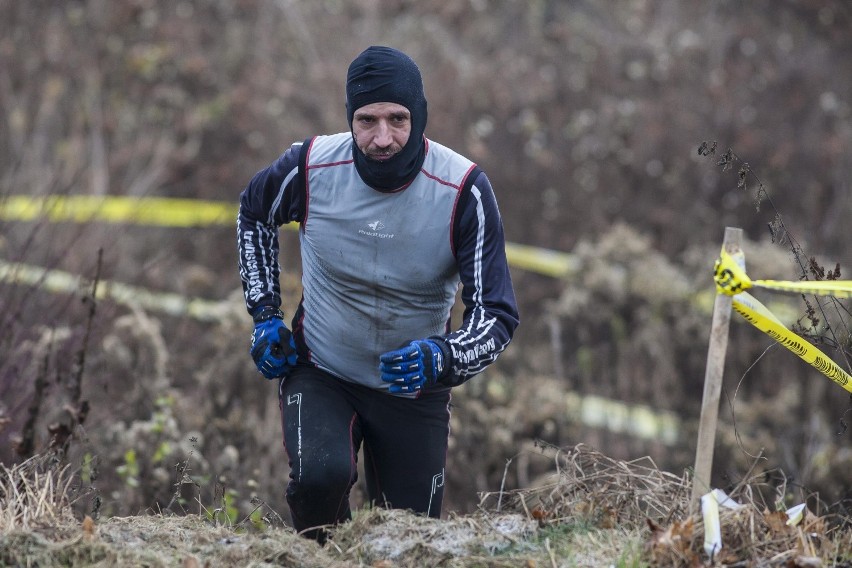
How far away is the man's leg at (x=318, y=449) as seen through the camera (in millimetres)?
4711

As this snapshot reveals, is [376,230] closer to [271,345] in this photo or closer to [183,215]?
[271,345]

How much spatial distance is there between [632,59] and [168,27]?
18.9ft

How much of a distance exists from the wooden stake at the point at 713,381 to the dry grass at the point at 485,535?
0.14 metres

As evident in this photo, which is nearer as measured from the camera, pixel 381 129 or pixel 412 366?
pixel 412 366

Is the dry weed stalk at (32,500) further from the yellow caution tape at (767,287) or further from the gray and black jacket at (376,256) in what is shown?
the yellow caution tape at (767,287)

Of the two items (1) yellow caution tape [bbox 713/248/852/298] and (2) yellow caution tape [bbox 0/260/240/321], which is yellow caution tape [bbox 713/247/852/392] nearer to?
(1) yellow caution tape [bbox 713/248/852/298]

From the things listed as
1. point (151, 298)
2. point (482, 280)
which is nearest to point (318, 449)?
point (482, 280)

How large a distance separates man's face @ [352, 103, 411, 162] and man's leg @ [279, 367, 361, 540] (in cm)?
99

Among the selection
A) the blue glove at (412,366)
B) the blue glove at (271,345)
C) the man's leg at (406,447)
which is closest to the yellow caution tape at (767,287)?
the blue glove at (412,366)

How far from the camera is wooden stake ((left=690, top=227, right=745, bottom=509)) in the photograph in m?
3.85

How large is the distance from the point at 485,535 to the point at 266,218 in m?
1.68

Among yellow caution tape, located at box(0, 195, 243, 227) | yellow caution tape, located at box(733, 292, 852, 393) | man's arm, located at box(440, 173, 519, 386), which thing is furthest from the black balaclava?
yellow caution tape, located at box(0, 195, 243, 227)

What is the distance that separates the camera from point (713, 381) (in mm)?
3857

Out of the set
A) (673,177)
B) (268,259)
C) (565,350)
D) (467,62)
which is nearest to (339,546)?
(268,259)
